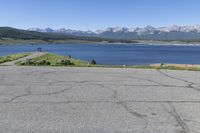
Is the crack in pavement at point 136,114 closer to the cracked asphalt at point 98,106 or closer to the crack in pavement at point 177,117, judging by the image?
the cracked asphalt at point 98,106

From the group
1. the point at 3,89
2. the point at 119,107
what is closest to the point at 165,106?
the point at 119,107

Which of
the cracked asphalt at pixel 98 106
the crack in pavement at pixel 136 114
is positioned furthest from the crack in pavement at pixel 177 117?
the crack in pavement at pixel 136 114

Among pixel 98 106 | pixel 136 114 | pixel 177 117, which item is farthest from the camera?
pixel 98 106

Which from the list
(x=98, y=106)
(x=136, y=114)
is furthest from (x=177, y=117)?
(x=98, y=106)

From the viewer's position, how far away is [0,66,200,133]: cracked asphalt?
6055 millimetres

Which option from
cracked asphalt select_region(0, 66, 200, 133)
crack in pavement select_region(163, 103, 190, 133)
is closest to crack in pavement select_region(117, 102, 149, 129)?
cracked asphalt select_region(0, 66, 200, 133)

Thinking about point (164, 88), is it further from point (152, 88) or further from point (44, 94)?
point (44, 94)

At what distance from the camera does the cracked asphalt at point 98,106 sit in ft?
19.9

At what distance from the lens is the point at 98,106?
25.2 feet

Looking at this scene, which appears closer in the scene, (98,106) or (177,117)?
(177,117)

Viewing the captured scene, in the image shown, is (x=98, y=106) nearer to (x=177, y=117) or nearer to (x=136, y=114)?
(x=136, y=114)

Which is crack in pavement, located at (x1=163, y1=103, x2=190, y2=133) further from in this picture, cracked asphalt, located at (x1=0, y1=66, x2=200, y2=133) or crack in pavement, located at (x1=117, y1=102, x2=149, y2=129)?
crack in pavement, located at (x1=117, y1=102, x2=149, y2=129)

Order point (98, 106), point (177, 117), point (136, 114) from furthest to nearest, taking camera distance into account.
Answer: point (98, 106), point (136, 114), point (177, 117)

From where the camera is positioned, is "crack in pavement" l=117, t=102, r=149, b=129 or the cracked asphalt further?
"crack in pavement" l=117, t=102, r=149, b=129
